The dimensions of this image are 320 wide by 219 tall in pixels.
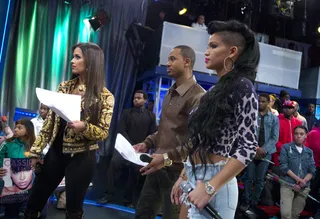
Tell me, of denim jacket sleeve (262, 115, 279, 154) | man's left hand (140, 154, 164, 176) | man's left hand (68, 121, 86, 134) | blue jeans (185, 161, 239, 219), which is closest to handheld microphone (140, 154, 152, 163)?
man's left hand (140, 154, 164, 176)

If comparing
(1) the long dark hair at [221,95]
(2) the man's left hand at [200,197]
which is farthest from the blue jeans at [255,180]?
(2) the man's left hand at [200,197]

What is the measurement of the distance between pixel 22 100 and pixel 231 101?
6472 millimetres

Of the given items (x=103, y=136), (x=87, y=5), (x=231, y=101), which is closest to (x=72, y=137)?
(x=103, y=136)

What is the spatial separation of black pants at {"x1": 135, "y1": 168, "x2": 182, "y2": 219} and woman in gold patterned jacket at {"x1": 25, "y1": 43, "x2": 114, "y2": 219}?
45cm

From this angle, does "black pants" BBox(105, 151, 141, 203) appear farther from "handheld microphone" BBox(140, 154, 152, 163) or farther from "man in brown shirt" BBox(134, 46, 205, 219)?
"handheld microphone" BBox(140, 154, 152, 163)

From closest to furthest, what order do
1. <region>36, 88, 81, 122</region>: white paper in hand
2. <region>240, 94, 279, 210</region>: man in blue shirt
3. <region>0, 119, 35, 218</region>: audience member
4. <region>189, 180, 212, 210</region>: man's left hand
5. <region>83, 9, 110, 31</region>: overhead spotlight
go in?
<region>189, 180, 212, 210</region>: man's left hand, <region>36, 88, 81, 122</region>: white paper in hand, <region>0, 119, 35, 218</region>: audience member, <region>240, 94, 279, 210</region>: man in blue shirt, <region>83, 9, 110, 31</region>: overhead spotlight

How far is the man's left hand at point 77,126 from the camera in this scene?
1.86 meters

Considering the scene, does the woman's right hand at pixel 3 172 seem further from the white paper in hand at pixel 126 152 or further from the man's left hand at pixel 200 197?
the man's left hand at pixel 200 197

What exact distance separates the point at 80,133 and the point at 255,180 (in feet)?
10.9

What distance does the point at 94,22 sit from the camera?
25.7 ft

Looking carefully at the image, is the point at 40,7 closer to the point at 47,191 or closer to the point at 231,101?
the point at 47,191

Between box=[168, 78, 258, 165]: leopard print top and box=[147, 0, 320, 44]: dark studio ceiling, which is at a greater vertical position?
box=[147, 0, 320, 44]: dark studio ceiling

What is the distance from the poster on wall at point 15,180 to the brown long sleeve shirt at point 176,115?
170 cm

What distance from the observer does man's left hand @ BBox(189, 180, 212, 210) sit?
4.12 feet
